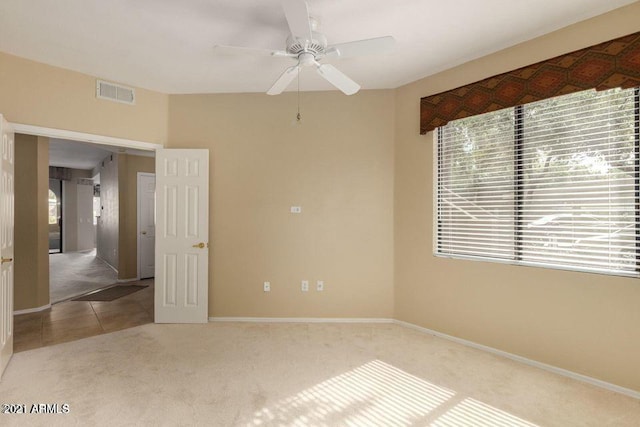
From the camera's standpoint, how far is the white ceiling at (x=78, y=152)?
6.01m

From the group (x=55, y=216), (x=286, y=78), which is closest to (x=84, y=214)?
(x=55, y=216)

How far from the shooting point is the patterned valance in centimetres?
226

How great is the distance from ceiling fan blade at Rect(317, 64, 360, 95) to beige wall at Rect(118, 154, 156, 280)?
16.4 feet

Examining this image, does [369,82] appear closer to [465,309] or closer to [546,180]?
[546,180]

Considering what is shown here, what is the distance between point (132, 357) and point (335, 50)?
3.02 metres

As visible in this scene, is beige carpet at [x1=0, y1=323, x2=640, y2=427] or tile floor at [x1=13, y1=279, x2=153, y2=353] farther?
tile floor at [x1=13, y1=279, x2=153, y2=353]

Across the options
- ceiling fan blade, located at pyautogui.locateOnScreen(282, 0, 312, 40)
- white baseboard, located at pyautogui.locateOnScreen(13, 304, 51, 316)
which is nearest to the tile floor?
white baseboard, located at pyautogui.locateOnScreen(13, 304, 51, 316)

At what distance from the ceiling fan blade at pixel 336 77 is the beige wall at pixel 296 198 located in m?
1.26

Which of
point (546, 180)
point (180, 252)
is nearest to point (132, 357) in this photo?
point (180, 252)

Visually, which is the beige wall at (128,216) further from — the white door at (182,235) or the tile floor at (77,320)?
the white door at (182,235)

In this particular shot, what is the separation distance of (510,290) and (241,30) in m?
3.18

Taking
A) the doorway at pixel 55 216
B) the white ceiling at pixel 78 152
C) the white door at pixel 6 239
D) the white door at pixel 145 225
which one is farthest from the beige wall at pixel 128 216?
the doorway at pixel 55 216

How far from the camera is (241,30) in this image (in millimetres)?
2572

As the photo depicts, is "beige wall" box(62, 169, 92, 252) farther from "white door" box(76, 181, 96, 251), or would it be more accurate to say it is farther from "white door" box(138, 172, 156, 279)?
"white door" box(138, 172, 156, 279)
